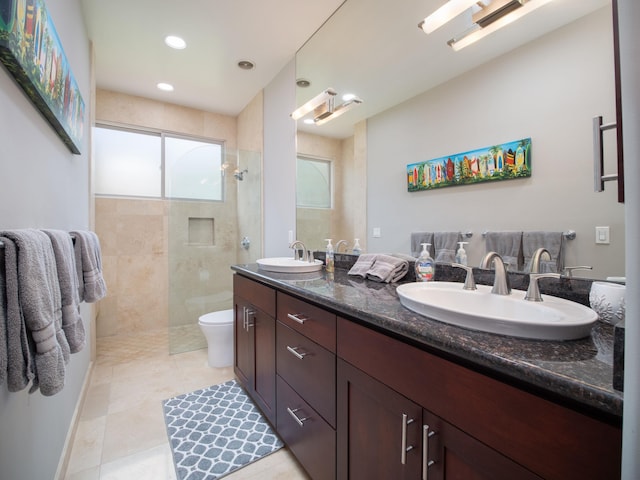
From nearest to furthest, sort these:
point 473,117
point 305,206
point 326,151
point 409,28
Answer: point 473,117 → point 409,28 → point 326,151 → point 305,206

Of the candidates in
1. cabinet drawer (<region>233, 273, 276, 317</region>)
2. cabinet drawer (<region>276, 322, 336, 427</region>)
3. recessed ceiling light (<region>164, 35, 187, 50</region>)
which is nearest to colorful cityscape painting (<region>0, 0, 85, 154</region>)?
recessed ceiling light (<region>164, 35, 187, 50</region>)

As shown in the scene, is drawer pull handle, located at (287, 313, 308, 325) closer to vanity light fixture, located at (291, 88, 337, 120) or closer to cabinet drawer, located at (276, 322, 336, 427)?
cabinet drawer, located at (276, 322, 336, 427)

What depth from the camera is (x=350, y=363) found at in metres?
0.98

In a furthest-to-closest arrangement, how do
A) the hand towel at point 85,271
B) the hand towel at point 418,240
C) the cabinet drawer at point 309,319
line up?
the hand towel at point 418,240 < the hand towel at point 85,271 < the cabinet drawer at point 309,319

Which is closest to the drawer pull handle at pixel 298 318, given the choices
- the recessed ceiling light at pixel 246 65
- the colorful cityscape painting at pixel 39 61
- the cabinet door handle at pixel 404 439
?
the cabinet door handle at pixel 404 439

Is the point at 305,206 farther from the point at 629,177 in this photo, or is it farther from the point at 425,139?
the point at 629,177

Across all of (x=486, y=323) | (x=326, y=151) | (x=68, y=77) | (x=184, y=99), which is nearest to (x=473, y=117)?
(x=486, y=323)

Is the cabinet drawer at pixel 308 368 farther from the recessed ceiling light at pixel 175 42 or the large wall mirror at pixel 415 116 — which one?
the recessed ceiling light at pixel 175 42

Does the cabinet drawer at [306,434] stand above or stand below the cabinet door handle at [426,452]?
below

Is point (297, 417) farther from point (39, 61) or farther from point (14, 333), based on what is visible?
point (39, 61)

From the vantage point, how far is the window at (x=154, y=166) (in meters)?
3.06

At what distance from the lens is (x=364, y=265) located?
1.61 metres

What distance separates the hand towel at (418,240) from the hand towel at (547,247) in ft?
1.33

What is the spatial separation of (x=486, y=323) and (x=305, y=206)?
178 cm
